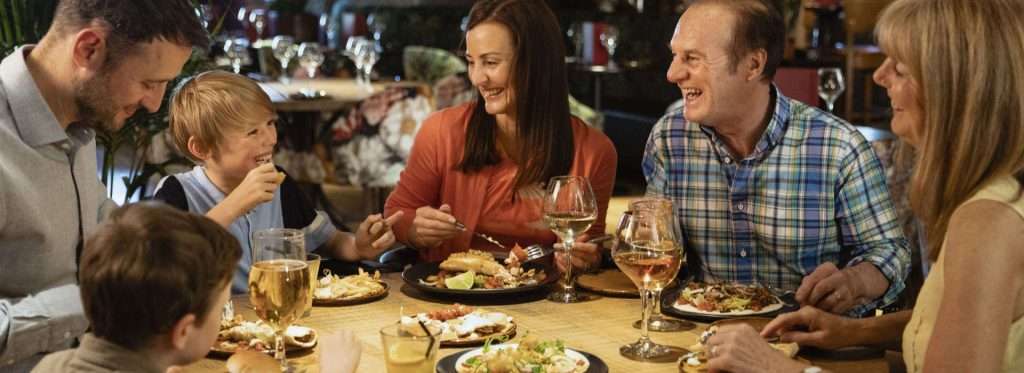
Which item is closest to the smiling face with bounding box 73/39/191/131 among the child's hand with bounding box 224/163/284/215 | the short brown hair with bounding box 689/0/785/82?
the child's hand with bounding box 224/163/284/215

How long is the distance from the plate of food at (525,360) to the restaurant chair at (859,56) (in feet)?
24.9

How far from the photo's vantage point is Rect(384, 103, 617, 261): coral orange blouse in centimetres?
341

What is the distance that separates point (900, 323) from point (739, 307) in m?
0.31

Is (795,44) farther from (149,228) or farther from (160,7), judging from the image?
(149,228)

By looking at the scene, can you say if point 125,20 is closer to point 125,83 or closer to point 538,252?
point 125,83

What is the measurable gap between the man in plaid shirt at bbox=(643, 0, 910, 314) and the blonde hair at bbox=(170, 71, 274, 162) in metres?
1.01

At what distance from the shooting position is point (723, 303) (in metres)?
2.47

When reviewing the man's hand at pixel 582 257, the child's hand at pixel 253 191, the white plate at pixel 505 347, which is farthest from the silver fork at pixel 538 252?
the white plate at pixel 505 347

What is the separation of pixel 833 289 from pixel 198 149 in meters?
1.50

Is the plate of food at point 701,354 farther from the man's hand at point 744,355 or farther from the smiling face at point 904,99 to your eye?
the smiling face at point 904,99

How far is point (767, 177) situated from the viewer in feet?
9.85

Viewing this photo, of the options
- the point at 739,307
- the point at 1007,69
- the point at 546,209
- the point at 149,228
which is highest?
the point at 1007,69

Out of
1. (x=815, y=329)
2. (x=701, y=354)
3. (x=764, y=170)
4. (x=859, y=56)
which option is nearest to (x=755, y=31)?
(x=764, y=170)

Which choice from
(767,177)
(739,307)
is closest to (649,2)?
(767,177)
